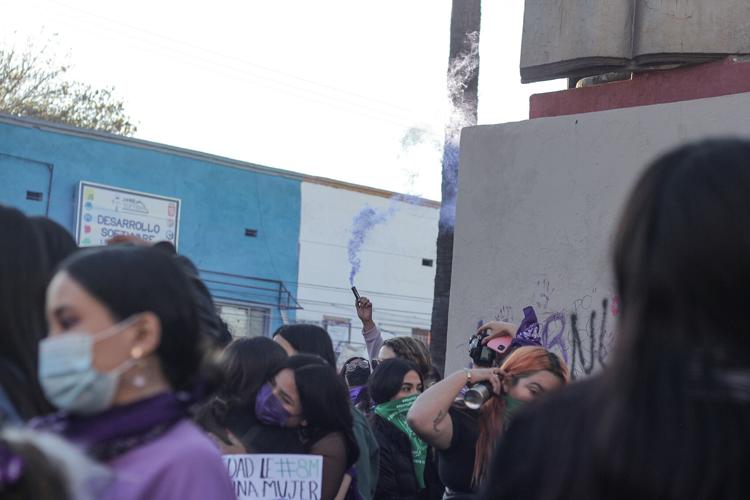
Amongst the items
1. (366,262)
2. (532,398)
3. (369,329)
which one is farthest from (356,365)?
(366,262)

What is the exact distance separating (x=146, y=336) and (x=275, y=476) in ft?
9.17

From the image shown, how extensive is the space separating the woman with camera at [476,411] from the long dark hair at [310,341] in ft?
3.76

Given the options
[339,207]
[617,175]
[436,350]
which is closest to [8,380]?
[617,175]

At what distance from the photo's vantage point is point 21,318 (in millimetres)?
2797

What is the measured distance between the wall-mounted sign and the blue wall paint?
231 mm

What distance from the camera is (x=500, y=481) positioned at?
6.60ft

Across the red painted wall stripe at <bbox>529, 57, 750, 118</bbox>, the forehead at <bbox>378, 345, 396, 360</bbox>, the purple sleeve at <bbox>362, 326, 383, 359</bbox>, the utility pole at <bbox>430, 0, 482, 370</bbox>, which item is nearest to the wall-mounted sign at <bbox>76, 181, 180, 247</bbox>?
the utility pole at <bbox>430, 0, 482, 370</bbox>

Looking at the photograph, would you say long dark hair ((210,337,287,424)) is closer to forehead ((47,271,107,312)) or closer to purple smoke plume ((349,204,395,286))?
forehead ((47,271,107,312))

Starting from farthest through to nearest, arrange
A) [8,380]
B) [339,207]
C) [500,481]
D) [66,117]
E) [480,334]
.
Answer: [66,117] < [339,207] < [480,334] < [8,380] < [500,481]

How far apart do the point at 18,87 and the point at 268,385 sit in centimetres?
3142

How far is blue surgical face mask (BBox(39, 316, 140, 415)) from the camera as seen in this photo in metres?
2.33

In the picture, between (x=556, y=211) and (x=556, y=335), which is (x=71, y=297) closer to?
(x=556, y=335)

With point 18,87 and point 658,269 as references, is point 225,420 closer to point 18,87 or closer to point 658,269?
point 658,269

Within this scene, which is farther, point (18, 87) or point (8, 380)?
point (18, 87)
